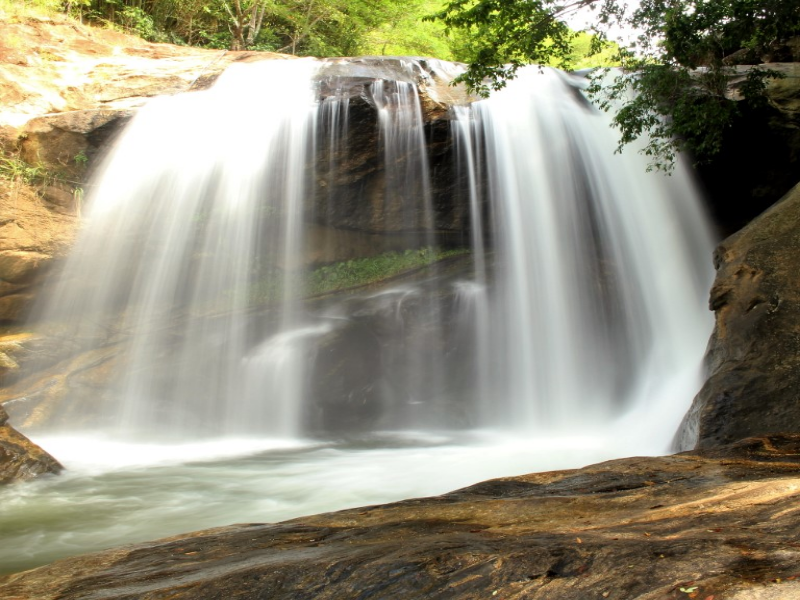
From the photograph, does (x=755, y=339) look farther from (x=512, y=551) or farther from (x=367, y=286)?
(x=367, y=286)

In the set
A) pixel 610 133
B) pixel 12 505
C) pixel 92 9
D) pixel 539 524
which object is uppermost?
pixel 92 9

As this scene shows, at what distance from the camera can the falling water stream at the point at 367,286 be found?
39.0 feet

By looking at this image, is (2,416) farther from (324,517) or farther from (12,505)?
(324,517)

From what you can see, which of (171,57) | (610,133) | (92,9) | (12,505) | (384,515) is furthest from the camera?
(92,9)

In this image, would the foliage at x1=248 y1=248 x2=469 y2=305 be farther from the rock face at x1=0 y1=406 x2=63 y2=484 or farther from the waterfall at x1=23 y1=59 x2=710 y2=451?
the rock face at x1=0 y1=406 x2=63 y2=484

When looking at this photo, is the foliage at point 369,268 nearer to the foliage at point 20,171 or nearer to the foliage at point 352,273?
the foliage at point 352,273

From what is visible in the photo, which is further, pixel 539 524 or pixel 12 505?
pixel 12 505

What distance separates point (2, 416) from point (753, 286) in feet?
31.0

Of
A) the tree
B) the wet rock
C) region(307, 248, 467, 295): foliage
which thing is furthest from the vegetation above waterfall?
the tree

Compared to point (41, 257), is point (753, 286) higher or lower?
lower

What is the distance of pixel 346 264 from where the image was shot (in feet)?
45.5

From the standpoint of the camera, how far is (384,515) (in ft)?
13.2

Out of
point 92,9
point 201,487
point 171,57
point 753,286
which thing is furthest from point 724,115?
point 92,9

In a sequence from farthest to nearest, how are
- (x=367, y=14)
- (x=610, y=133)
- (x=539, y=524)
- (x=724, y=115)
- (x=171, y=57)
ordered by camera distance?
(x=367, y=14) → (x=171, y=57) → (x=610, y=133) → (x=724, y=115) → (x=539, y=524)
